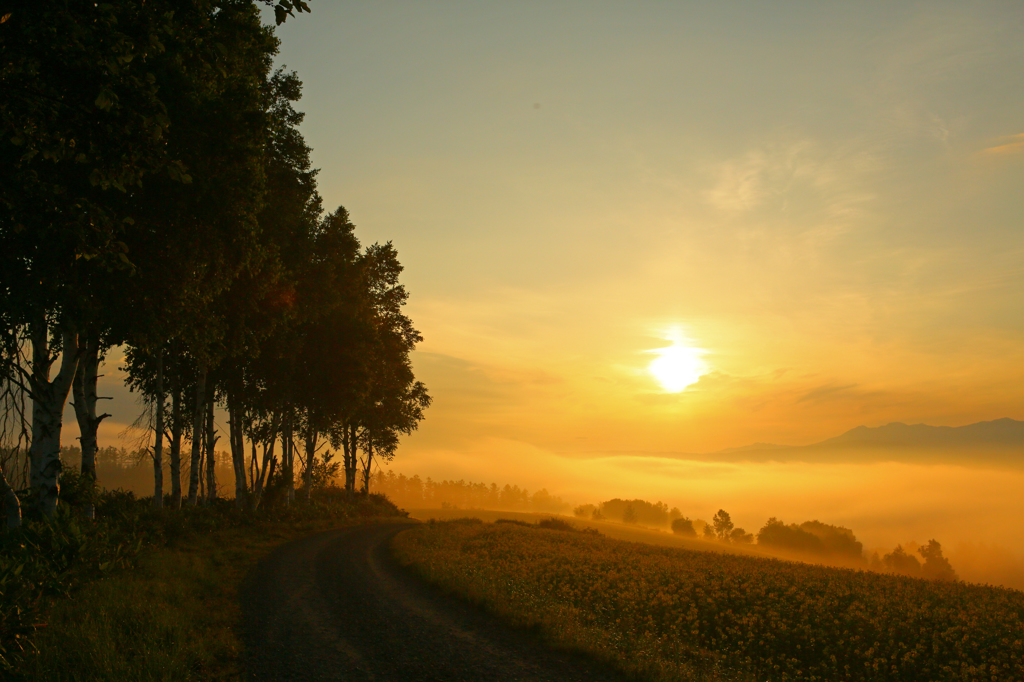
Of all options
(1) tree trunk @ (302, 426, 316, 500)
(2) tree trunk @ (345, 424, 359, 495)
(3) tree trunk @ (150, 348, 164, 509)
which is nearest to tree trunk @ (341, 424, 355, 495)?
(2) tree trunk @ (345, 424, 359, 495)

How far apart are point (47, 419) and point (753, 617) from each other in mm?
21997

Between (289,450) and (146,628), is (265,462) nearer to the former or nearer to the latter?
(289,450)

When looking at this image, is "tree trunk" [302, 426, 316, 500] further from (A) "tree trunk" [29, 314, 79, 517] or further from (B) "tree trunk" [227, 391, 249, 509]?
(A) "tree trunk" [29, 314, 79, 517]

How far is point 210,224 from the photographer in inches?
641

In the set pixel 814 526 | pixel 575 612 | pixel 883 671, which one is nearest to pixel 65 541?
pixel 575 612

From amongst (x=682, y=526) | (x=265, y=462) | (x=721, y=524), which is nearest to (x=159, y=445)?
(x=265, y=462)

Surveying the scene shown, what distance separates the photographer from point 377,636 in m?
12.7

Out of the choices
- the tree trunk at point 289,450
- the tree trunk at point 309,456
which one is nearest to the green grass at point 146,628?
the tree trunk at point 289,450

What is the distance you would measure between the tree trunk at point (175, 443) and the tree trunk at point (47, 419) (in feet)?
35.8

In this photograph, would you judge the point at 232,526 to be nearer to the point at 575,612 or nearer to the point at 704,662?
the point at 575,612

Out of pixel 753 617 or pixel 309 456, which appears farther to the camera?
pixel 309 456

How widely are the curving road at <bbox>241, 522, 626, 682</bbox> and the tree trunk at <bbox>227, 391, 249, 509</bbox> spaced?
16.3 meters

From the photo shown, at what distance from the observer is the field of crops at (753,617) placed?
12508 millimetres

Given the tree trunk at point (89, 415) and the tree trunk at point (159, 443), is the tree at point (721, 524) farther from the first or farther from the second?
Result: the tree trunk at point (89, 415)
